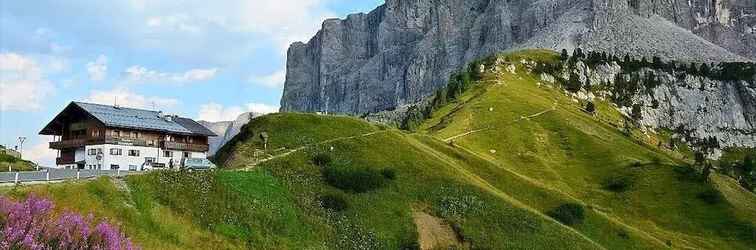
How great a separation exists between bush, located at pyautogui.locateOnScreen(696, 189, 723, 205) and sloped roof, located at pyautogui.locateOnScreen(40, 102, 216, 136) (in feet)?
288

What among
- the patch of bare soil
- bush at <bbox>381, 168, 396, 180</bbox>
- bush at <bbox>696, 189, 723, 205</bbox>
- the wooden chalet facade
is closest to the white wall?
the wooden chalet facade

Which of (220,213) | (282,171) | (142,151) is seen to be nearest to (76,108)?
(142,151)

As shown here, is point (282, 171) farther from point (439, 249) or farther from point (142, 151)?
point (142, 151)

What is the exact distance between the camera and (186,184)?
56.0 m

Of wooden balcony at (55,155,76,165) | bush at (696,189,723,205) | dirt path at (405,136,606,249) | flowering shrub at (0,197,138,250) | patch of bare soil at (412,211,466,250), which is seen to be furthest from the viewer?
bush at (696,189,723,205)

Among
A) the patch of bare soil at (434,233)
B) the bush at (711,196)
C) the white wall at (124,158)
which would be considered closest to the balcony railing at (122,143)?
the white wall at (124,158)

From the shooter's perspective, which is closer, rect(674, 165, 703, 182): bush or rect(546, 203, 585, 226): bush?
A: rect(546, 203, 585, 226): bush

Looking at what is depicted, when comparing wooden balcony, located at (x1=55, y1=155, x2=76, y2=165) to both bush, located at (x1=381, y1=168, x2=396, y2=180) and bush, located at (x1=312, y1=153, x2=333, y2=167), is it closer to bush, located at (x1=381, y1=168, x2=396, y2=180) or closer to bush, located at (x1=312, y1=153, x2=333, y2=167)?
bush, located at (x1=312, y1=153, x2=333, y2=167)

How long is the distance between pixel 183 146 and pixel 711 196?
9272 cm

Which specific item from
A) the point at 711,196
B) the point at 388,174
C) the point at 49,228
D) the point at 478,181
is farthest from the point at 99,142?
the point at 711,196

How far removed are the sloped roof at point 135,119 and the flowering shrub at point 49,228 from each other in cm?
6855

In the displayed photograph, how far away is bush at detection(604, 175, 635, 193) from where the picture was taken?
134 m

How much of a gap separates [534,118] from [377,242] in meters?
121

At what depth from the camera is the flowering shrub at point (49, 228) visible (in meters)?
16.8
